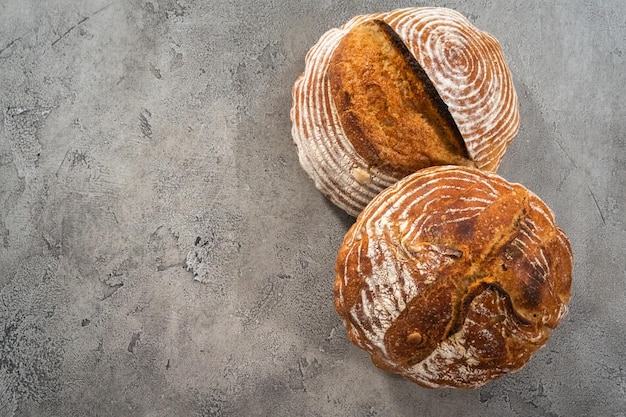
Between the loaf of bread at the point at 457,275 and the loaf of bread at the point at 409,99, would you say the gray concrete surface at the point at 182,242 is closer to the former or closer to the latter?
the loaf of bread at the point at 409,99

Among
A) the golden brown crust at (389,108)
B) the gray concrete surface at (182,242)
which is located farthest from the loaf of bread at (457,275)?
the gray concrete surface at (182,242)

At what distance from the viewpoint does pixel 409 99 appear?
155cm

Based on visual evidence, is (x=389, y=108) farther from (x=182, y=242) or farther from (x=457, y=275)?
(x=182, y=242)

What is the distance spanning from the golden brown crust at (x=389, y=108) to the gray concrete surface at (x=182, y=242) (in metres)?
0.44

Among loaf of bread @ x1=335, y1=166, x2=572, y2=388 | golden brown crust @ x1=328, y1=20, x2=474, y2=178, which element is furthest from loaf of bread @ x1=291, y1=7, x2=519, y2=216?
loaf of bread @ x1=335, y1=166, x2=572, y2=388

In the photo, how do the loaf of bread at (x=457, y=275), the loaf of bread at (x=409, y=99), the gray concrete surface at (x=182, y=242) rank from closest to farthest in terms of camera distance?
the loaf of bread at (x=457, y=275)
the loaf of bread at (x=409, y=99)
the gray concrete surface at (x=182, y=242)

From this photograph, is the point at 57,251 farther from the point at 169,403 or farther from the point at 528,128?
the point at 528,128

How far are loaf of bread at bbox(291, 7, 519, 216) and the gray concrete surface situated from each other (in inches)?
14.9

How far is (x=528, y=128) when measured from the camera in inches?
81.0

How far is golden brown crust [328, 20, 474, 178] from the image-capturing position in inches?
60.9

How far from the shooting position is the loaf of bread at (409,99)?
5.00 feet

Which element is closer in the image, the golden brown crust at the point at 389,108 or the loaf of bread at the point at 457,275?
the loaf of bread at the point at 457,275

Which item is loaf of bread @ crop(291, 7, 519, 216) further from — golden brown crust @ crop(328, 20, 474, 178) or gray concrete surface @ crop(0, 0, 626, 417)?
gray concrete surface @ crop(0, 0, 626, 417)

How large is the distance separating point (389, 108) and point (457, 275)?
0.52 meters
